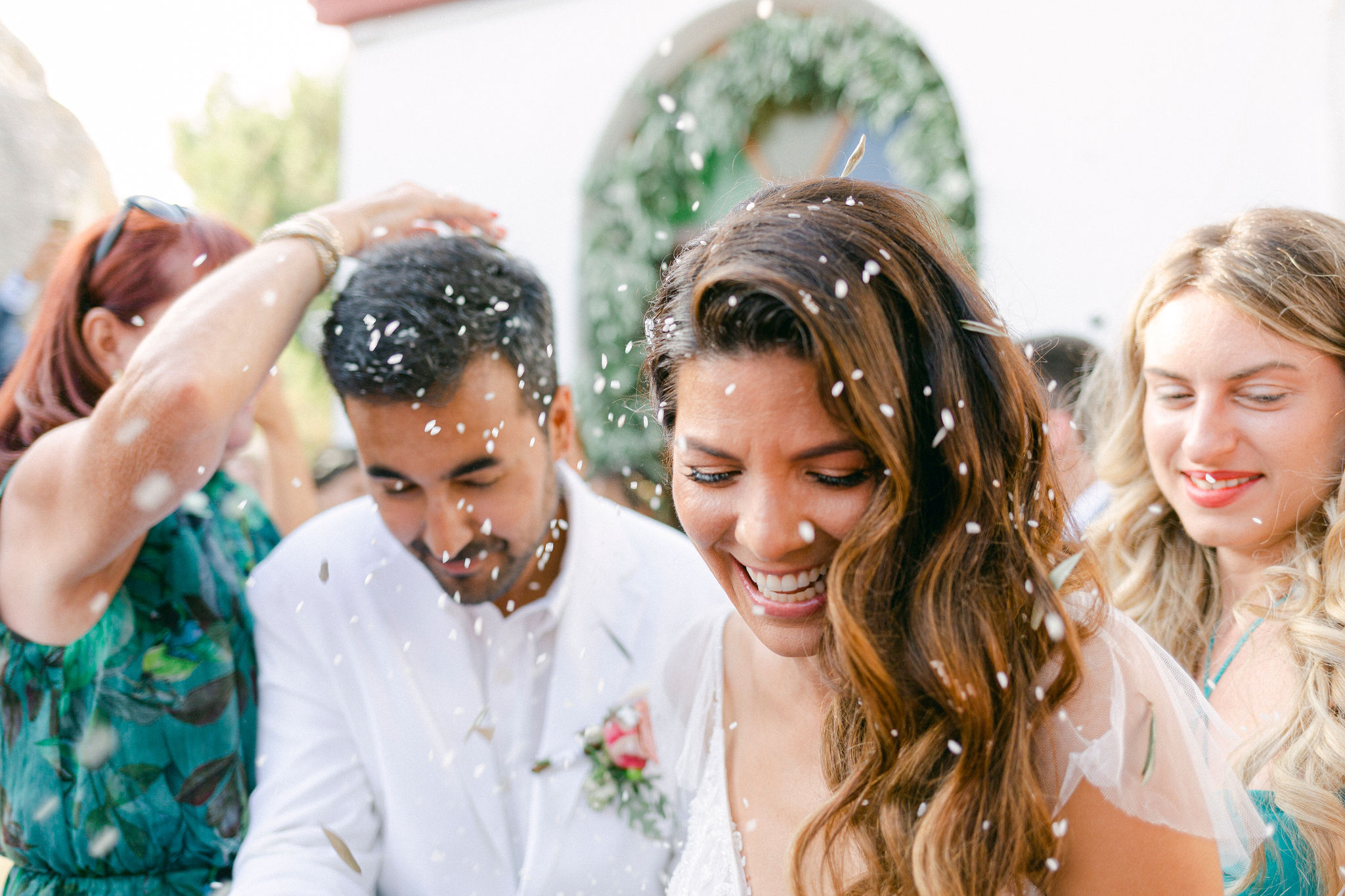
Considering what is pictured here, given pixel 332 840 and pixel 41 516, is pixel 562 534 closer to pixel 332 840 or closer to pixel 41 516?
pixel 332 840

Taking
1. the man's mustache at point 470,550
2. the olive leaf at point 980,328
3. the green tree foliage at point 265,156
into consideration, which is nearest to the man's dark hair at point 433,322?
the man's mustache at point 470,550

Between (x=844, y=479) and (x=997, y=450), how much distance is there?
0.80ft

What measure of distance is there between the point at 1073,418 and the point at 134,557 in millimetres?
2687

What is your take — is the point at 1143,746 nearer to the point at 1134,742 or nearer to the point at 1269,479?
the point at 1134,742

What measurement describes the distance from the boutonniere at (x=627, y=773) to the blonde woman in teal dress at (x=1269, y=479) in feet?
3.77

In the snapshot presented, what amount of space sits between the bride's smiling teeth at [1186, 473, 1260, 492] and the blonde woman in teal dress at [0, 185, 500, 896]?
1.86 meters

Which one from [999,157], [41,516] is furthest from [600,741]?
[999,157]

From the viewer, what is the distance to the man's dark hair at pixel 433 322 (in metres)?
2.31

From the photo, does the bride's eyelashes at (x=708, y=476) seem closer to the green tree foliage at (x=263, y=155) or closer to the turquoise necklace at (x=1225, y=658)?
the turquoise necklace at (x=1225, y=658)

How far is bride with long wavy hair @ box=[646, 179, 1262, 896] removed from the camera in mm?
1460

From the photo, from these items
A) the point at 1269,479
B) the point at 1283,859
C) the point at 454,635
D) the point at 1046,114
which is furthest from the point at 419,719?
the point at 1046,114

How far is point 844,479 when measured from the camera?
1517mm

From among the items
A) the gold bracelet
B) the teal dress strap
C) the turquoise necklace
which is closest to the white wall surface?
the turquoise necklace

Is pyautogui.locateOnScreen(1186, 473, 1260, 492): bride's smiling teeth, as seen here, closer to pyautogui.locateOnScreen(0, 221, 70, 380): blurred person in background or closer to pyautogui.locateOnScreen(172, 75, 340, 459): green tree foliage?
pyautogui.locateOnScreen(0, 221, 70, 380): blurred person in background
